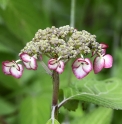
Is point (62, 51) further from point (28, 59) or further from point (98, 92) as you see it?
point (98, 92)

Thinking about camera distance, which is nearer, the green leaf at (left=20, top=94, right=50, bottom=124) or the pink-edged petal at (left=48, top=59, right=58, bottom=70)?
the pink-edged petal at (left=48, top=59, right=58, bottom=70)

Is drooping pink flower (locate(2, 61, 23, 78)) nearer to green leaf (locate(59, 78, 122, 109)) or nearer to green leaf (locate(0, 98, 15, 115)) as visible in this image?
green leaf (locate(59, 78, 122, 109))

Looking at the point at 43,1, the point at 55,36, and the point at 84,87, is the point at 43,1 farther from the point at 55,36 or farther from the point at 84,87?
the point at 55,36

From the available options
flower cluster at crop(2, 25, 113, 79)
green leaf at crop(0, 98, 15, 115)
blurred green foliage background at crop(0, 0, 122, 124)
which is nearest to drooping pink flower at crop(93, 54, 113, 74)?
flower cluster at crop(2, 25, 113, 79)

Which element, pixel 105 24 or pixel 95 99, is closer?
pixel 95 99

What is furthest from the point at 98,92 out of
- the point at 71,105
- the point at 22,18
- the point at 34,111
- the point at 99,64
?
the point at 22,18

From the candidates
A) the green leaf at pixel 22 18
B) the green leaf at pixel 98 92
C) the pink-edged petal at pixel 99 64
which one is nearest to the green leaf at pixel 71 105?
the green leaf at pixel 98 92

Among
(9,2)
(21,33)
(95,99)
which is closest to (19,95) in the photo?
(21,33)
